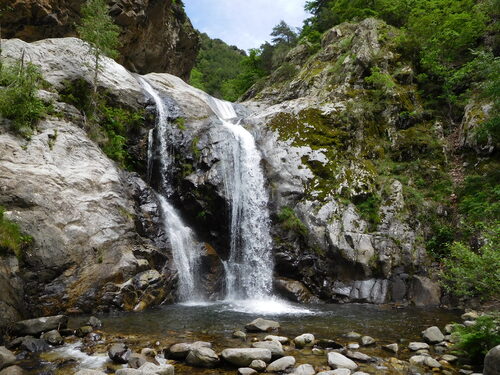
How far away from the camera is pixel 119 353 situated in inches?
259

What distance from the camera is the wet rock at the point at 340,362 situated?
652 centimetres

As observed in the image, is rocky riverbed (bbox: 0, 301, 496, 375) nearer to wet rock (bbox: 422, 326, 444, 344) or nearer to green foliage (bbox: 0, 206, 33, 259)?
wet rock (bbox: 422, 326, 444, 344)

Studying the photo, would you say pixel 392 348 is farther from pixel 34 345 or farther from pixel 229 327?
pixel 34 345

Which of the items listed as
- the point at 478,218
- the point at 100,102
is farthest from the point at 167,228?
the point at 478,218

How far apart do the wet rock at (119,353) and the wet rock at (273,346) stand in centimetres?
251

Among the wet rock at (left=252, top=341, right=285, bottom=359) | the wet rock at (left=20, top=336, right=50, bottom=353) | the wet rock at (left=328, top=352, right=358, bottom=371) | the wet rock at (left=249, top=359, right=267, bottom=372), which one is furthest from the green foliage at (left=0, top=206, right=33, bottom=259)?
the wet rock at (left=328, top=352, right=358, bottom=371)

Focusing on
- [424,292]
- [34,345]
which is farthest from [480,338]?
[34,345]

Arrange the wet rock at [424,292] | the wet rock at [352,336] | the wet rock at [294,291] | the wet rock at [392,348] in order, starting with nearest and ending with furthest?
the wet rock at [392,348], the wet rock at [352,336], the wet rock at [424,292], the wet rock at [294,291]

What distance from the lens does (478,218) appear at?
14414 mm

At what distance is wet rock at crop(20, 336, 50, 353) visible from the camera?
7043 mm

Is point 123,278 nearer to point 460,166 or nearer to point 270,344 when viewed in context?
point 270,344

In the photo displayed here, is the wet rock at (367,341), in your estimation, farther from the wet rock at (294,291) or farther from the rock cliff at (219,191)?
the rock cliff at (219,191)

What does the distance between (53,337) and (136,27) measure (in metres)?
23.4

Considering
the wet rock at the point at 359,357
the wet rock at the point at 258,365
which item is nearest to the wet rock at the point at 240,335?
the wet rock at the point at 258,365
